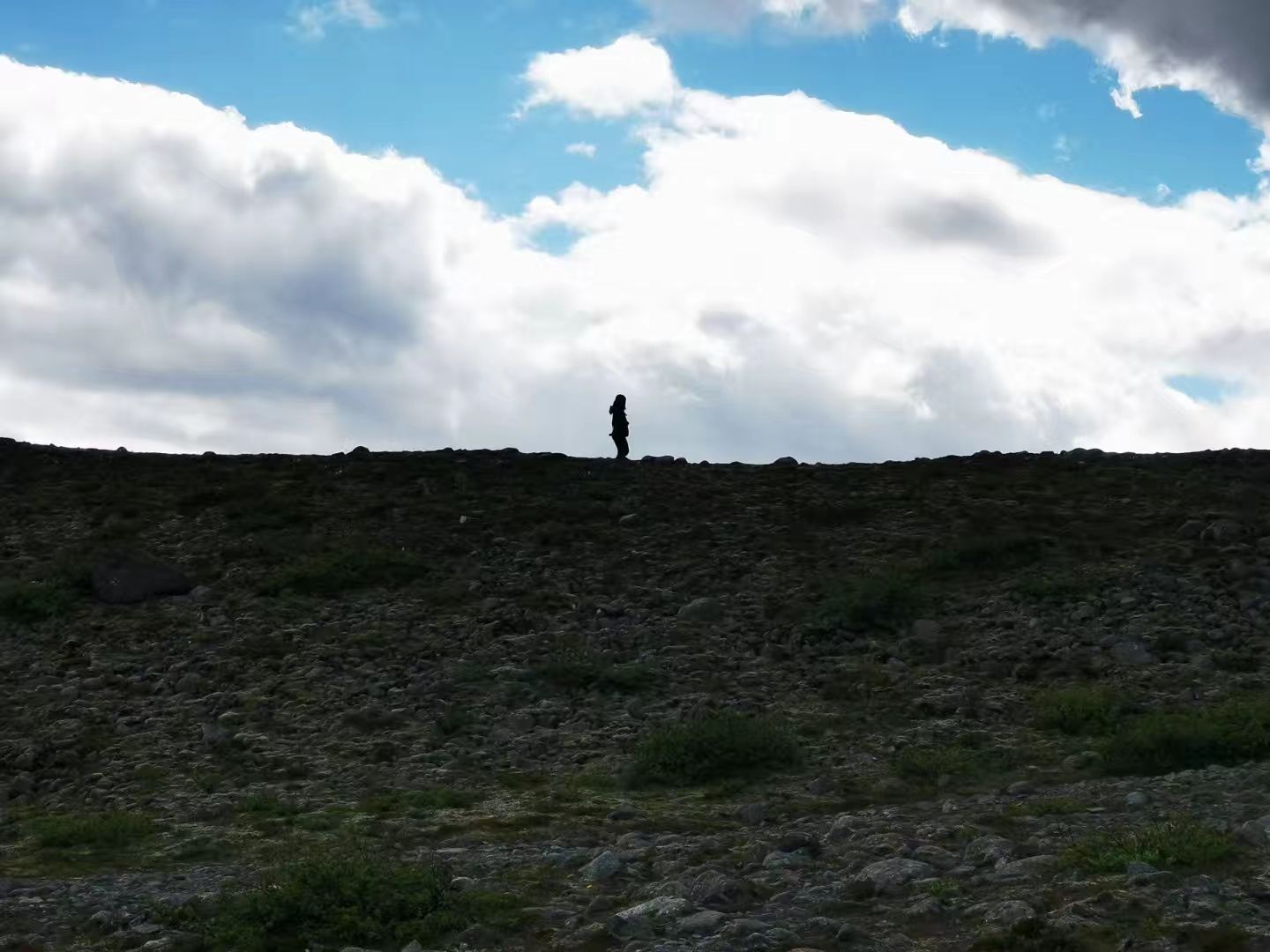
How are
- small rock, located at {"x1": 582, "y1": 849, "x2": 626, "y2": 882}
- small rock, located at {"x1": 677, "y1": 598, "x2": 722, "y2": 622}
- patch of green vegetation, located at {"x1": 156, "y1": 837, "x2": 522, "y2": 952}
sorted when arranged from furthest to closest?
1. small rock, located at {"x1": 677, "y1": 598, "x2": 722, "y2": 622}
2. small rock, located at {"x1": 582, "y1": 849, "x2": 626, "y2": 882}
3. patch of green vegetation, located at {"x1": 156, "y1": 837, "x2": 522, "y2": 952}

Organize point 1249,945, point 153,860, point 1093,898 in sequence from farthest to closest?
point 153,860
point 1093,898
point 1249,945

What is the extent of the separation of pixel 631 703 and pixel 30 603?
8.91 meters

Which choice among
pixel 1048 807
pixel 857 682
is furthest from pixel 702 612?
pixel 1048 807

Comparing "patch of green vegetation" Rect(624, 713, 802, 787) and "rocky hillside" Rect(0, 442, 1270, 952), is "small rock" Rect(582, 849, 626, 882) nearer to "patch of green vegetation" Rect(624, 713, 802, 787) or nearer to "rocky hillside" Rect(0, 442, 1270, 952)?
"rocky hillside" Rect(0, 442, 1270, 952)

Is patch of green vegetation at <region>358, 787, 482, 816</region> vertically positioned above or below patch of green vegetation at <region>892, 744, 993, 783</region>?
below

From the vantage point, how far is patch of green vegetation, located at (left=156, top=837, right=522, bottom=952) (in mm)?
8359

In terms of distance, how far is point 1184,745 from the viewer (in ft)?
41.0

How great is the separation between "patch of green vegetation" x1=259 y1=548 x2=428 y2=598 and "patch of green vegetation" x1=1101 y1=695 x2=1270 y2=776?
34.0 feet

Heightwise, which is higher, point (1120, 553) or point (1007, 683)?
point (1120, 553)

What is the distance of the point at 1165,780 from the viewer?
11328 mm

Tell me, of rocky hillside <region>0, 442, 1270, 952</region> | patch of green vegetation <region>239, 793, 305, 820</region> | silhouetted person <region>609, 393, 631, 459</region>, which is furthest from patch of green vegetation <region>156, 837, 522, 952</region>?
silhouetted person <region>609, 393, 631, 459</region>

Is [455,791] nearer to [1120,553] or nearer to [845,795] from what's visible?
[845,795]

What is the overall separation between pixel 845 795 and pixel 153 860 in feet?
19.1

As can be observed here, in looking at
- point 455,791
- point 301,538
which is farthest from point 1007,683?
point 301,538
